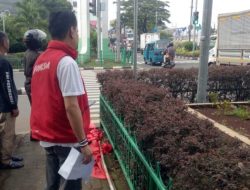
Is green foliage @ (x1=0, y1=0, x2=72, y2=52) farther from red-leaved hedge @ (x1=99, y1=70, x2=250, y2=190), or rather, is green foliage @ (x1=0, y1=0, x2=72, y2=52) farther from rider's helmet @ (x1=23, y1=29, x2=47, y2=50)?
red-leaved hedge @ (x1=99, y1=70, x2=250, y2=190)

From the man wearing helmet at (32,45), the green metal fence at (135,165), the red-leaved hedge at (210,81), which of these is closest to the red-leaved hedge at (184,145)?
the green metal fence at (135,165)

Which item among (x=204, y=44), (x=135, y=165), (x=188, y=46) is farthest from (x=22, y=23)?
(x=135, y=165)

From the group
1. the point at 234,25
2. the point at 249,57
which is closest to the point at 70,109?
the point at 249,57

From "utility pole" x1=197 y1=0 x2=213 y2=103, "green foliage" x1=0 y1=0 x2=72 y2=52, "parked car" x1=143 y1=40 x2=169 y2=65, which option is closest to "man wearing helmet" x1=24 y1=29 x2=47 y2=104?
"utility pole" x1=197 y1=0 x2=213 y2=103

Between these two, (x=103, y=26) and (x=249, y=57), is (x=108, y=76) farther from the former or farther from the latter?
(x=103, y=26)

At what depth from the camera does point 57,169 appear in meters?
2.95

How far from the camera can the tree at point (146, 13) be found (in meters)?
53.9

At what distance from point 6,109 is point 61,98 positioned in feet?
6.34

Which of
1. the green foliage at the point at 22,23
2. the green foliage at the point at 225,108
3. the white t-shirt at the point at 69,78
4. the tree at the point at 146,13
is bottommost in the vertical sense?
the green foliage at the point at 225,108

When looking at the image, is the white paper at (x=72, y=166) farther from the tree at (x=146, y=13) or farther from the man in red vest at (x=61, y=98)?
the tree at (x=146, y=13)

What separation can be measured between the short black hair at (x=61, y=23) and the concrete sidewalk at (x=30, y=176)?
2.03m

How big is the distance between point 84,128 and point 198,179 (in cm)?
113

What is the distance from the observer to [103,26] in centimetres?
2517

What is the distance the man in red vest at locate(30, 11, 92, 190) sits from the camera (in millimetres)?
2512
